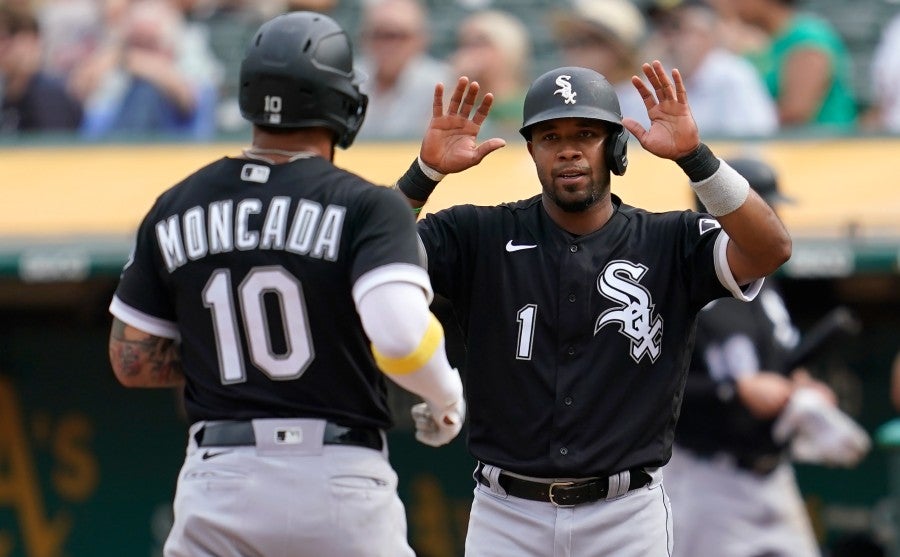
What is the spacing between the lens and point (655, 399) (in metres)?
3.93

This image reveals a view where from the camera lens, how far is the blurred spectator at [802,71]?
7172 millimetres

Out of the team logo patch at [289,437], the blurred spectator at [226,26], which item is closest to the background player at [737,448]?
the team logo patch at [289,437]

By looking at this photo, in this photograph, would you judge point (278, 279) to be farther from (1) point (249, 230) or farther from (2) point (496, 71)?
(2) point (496, 71)

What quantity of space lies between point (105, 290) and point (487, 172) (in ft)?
5.86

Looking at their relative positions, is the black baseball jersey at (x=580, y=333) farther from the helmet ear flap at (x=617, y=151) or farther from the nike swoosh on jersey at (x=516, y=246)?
the helmet ear flap at (x=617, y=151)

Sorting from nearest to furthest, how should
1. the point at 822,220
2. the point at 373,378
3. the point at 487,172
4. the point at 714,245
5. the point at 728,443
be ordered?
1. the point at 373,378
2. the point at 714,245
3. the point at 728,443
4. the point at 822,220
5. the point at 487,172

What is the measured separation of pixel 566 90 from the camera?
154 inches

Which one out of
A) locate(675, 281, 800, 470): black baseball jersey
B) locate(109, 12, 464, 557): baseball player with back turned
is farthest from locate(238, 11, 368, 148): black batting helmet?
locate(675, 281, 800, 470): black baseball jersey

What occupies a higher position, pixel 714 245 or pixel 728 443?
pixel 714 245

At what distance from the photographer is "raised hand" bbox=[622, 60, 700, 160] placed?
3.76 m

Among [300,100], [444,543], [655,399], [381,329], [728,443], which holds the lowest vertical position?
[444,543]

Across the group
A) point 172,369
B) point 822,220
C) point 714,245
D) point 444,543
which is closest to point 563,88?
point 714,245

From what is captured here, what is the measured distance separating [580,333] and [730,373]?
176 centimetres

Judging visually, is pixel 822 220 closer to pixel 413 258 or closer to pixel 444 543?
pixel 444 543
